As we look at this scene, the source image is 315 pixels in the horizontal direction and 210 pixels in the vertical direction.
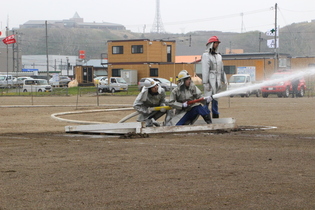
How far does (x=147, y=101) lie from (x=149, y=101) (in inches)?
1.9

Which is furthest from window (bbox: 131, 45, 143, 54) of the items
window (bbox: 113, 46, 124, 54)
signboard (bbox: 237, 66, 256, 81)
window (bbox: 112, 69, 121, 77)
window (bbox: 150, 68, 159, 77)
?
signboard (bbox: 237, 66, 256, 81)

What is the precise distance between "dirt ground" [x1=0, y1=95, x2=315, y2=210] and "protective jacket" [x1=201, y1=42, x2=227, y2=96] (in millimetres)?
2003

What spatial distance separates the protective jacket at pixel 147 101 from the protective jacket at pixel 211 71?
136 centimetres

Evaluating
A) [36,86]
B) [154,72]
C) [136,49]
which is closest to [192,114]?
[36,86]

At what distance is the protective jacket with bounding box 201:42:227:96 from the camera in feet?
46.0

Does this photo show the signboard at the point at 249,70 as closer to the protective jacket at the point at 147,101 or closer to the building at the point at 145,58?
the building at the point at 145,58

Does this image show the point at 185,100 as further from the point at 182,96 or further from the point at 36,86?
the point at 36,86

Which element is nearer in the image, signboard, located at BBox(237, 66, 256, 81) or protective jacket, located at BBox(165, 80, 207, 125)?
protective jacket, located at BBox(165, 80, 207, 125)

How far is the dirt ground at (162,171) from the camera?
5883 mm

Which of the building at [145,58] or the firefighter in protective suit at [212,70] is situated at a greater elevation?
the building at [145,58]

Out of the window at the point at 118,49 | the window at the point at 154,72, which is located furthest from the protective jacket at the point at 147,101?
the window at the point at 118,49

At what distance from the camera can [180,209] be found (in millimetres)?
5539

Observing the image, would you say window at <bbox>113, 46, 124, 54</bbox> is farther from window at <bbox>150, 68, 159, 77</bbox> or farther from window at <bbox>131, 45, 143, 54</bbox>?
window at <bbox>150, 68, 159, 77</bbox>

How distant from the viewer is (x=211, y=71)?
46.3ft
